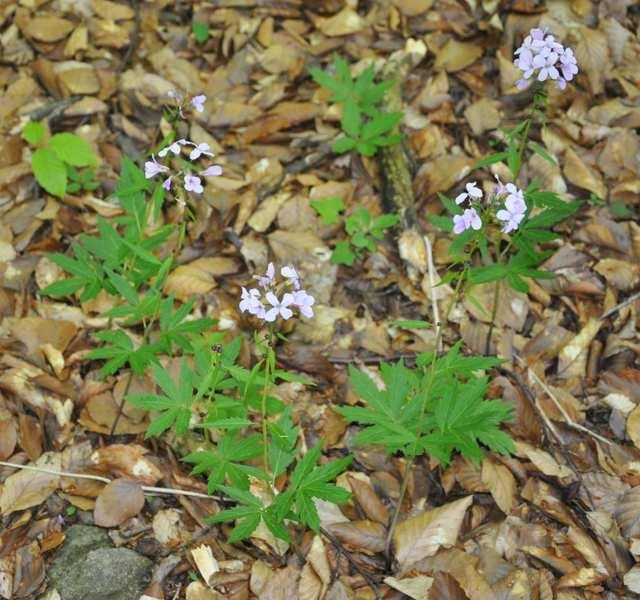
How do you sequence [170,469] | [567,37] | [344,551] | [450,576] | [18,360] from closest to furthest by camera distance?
[450,576], [344,551], [170,469], [18,360], [567,37]

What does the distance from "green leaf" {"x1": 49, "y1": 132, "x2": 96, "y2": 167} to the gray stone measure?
1.94 metres

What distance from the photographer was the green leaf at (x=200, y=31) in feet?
15.4

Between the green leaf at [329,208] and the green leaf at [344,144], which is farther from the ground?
the green leaf at [344,144]

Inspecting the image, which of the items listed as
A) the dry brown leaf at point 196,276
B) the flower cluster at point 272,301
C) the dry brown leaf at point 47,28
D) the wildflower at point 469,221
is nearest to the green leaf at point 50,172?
the dry brown leaf at point 196,276

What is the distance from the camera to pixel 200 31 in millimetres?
4715

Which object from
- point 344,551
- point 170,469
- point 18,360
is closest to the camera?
point 344,551

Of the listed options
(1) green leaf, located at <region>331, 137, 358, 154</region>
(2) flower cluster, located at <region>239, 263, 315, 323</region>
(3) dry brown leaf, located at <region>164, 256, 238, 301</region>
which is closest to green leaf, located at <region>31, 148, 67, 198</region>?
(3) dry brown leaf, located at <region>164, 256, 238, 301</region>

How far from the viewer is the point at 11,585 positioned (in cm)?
273

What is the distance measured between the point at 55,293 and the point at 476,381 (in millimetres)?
1709

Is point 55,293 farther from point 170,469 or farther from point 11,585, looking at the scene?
point 11,585

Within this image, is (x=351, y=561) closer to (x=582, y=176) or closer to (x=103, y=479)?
(x=103, y=479)

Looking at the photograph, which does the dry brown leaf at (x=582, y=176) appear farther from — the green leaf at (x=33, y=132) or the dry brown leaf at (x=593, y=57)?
the green leaf at (x=33, y=132)

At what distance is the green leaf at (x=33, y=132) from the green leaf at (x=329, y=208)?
1.46 metres

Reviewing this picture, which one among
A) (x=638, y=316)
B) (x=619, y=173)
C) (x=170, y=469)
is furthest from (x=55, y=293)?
(x=619, y=173)
